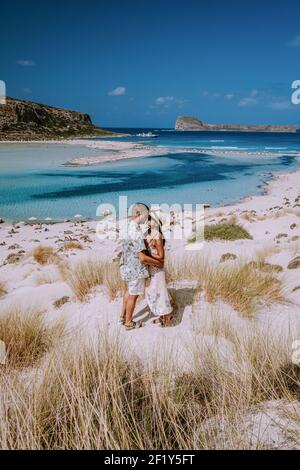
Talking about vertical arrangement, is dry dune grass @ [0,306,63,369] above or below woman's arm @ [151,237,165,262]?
below

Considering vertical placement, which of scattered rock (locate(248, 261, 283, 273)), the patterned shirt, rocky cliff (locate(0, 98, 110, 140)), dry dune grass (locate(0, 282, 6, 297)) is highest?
rocky cliff (locate(0, 98, 110, 140))

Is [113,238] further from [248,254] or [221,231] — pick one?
[248,254]

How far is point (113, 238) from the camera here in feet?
38.6

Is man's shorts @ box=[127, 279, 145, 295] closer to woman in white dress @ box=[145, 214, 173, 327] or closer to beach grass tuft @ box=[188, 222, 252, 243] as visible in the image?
woman in white dress @ box=[145, 214, 173, 327]

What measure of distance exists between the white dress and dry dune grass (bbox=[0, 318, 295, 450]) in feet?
3.93

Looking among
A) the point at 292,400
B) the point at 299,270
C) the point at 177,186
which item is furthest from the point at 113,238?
the point at 177,186

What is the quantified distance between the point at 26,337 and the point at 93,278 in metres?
2.14

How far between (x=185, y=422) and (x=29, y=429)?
102 cm

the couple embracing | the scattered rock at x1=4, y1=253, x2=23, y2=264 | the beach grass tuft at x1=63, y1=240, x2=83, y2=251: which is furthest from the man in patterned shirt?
the beach grass tuft at x1=63, y1=240, x2=83, y2=251

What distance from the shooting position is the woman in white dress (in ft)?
13.8

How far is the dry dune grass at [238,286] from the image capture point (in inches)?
191

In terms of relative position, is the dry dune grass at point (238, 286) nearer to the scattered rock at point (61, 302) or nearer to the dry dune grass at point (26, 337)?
the scattered rock at point (61, 302)

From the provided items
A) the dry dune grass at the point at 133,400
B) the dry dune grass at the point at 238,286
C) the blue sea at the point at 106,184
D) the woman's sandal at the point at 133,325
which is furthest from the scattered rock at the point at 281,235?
the blue sea at the point at 106,184

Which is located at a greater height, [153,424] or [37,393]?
[37,393]
